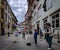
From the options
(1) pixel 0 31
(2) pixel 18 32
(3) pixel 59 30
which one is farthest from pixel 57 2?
(1) pixel 0 31

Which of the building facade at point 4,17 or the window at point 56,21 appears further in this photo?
the building facade at point 4,17

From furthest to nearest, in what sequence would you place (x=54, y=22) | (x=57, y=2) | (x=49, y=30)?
(x=54, y=22) → (x=57, y=2) → (x=49, y=30)

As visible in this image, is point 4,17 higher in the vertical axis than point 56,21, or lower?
higher

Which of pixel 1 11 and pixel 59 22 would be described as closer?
pixel 59 22

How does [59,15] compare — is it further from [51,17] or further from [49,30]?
[49,30]

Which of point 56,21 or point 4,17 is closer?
point 56,21

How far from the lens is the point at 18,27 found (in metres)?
34.7

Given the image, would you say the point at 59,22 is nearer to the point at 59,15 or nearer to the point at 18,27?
the point at 59,15

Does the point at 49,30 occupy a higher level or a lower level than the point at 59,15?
Result: lower

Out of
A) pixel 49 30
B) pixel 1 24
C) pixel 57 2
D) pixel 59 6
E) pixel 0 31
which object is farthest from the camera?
pixel 1 24

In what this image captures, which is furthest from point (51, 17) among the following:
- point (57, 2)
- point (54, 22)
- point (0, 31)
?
point (0, 31)

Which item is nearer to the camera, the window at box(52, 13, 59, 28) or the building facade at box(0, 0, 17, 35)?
the window at box(52, 13, 59, 28)

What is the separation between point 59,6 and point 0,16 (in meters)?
34.0

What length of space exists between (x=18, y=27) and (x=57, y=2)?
10786mm
